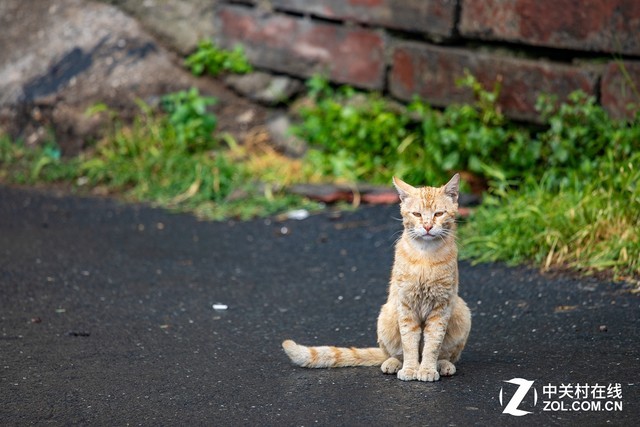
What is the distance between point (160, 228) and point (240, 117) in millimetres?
1958

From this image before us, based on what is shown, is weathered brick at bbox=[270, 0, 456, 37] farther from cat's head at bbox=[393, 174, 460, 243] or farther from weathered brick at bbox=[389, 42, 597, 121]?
cat's head at bbox=[393, 174, 460, 243]

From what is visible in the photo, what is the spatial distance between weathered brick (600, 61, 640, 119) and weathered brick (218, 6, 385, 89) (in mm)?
2085

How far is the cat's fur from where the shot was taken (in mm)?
4367

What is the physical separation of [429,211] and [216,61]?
5.04 metres

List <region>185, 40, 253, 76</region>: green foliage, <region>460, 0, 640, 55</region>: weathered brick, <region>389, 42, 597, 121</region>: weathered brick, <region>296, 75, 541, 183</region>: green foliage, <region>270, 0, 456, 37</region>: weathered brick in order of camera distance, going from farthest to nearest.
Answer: <region>185, 40, 253, 76</region>: green foliage
<region>270, 0, 456, 37</region>: weathered brick
<region>296, 75, 541, 183</region>: green foliage
<region>389, 42, 597, 121</region>: weathered brick
<region>460, 0, 640, 55</region>: weathered brick

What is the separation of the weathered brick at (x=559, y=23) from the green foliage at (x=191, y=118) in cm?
249

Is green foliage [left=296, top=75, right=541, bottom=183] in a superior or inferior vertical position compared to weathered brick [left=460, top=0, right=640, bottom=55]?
inferior

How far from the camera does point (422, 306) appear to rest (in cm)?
440

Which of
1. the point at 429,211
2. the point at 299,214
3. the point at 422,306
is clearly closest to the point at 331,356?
the point at 422,306

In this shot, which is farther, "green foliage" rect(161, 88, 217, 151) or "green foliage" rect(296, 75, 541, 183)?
"green foliage" rect(161, 88, 217, 151)

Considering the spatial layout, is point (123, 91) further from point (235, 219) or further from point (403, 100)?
point (403, 100)

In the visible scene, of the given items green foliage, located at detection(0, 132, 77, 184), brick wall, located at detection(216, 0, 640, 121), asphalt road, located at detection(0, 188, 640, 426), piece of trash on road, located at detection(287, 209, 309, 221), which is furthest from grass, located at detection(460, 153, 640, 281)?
green foliage, located at detection(0, 132, 77, 184)

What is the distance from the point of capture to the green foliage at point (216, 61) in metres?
8.94

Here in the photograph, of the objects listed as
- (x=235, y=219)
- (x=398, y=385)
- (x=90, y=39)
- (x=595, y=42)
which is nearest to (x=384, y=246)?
(x=235, y=219)
